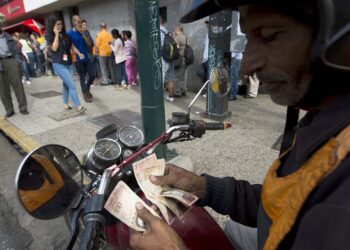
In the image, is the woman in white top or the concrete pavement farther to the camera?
the woman in white top

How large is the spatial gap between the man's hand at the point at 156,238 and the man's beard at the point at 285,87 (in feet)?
1.89

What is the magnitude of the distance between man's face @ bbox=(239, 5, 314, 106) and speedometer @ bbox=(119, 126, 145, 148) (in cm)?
80

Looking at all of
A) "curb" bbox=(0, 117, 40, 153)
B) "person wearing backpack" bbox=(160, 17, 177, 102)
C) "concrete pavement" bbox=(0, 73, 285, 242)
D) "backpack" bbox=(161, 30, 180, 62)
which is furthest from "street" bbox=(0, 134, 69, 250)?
"backpack" bbox=(161, 30, 180, 62)

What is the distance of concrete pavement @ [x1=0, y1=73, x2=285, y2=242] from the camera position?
3.57m

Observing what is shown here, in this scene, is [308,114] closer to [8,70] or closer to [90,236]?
[90,236]

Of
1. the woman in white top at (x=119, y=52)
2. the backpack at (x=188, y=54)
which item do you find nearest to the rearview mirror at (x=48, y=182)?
the backpack at (x=188, y=54)

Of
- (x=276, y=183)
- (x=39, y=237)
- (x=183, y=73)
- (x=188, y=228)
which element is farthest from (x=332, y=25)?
(x=183, y=73)

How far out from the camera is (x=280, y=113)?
17.4ft

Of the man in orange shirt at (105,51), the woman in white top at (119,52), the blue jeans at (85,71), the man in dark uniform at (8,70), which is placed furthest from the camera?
the man in orange shirt at (105,51)

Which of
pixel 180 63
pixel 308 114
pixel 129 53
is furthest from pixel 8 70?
pixel 308 114

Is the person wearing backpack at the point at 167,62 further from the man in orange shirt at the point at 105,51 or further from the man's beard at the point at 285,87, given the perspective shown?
the man's beard at the point at 285,87

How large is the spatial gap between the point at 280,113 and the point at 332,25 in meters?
4.87

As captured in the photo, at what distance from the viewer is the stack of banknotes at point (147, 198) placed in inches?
41.8

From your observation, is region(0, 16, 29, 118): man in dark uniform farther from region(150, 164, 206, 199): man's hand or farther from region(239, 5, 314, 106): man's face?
region(239, 5, 314, 106): man's face
